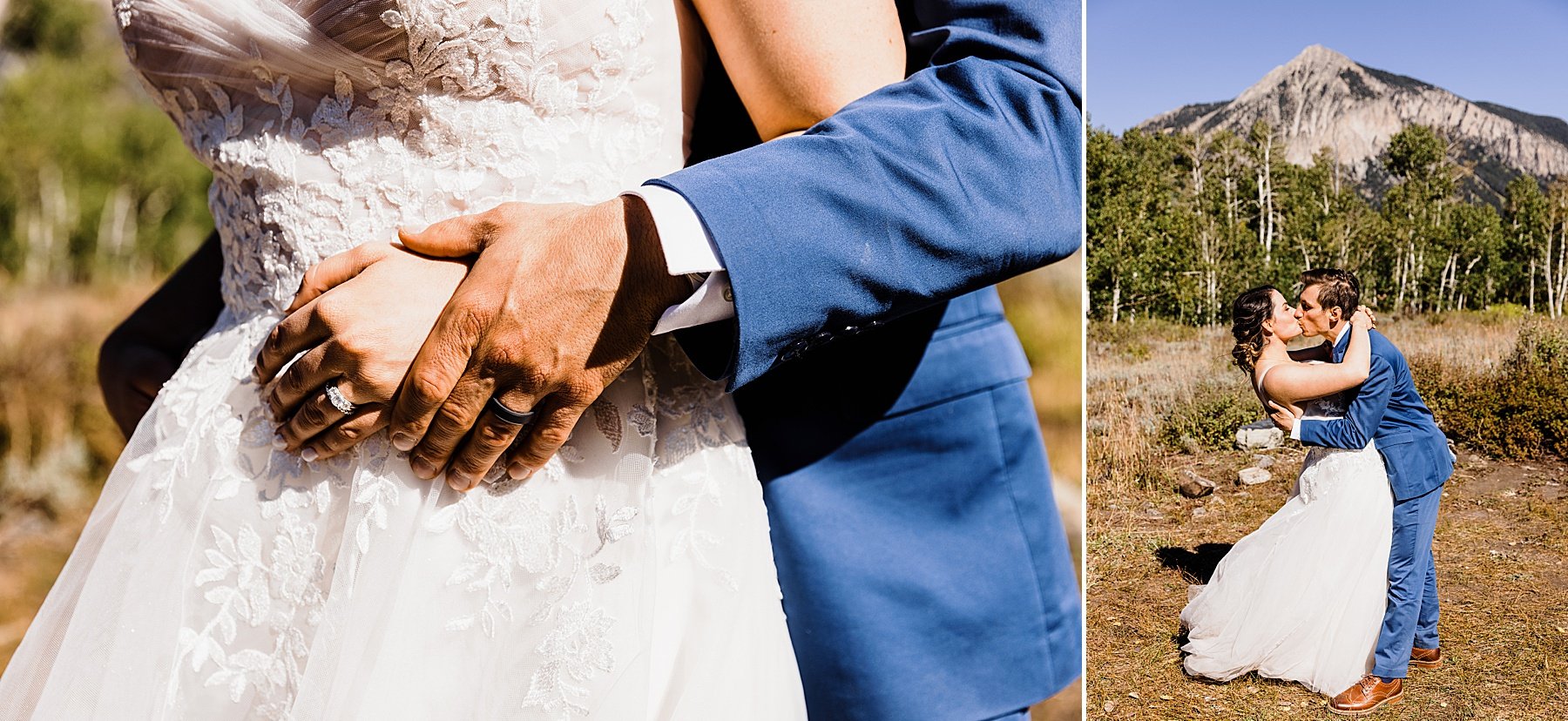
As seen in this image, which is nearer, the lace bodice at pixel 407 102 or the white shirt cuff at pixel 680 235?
the white shirt cuff at pixel 680 235

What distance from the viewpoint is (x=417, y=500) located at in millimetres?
892

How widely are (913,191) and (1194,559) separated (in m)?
0.58

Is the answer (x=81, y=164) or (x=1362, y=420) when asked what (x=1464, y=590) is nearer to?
(x=1362, y=420)

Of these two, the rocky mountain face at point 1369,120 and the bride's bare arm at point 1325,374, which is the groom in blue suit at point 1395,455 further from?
the rocky mountain face at point 1369,120

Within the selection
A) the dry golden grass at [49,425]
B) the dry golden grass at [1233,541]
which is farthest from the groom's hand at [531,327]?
the dry golden grass at [49,425]

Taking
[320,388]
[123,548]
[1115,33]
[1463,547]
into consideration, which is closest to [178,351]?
[123,548]

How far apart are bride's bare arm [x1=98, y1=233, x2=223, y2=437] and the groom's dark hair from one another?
56.0 inches

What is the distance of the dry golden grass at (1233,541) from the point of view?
0.97 m

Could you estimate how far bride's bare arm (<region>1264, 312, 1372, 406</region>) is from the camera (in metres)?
0.97

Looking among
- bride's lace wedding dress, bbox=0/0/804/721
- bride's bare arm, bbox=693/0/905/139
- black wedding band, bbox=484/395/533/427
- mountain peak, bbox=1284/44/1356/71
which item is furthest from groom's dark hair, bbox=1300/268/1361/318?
black wedding band, bbox=484/395/533/427

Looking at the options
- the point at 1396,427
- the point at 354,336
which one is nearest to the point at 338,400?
the point at 354,336

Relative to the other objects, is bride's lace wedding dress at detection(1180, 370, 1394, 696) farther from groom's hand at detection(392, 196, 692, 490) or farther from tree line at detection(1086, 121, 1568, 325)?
groom's hand at detection(392, 196, 692, 490)

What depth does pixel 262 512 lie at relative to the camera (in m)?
0.93

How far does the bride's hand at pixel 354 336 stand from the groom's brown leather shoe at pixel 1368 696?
3.22 ft
